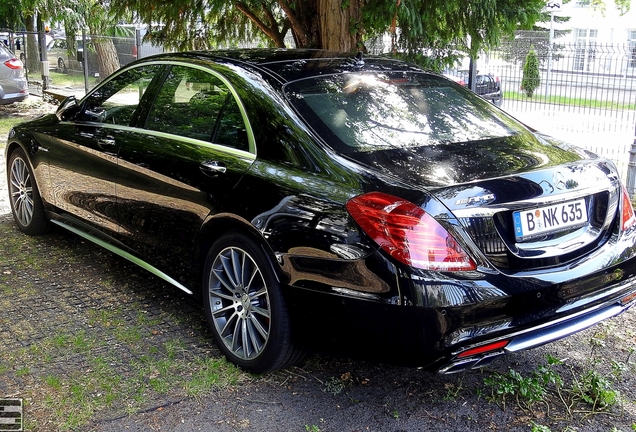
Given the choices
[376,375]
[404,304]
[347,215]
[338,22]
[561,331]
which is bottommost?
[376,375]

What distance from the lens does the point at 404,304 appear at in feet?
9.61

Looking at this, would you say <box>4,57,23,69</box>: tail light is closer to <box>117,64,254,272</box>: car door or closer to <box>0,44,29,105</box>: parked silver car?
<box>0,44,29,105</box>: parked silver car

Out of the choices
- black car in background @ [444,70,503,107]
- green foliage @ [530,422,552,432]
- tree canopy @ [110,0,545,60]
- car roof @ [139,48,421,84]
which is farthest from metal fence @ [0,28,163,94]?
green foliage @ [530,422,552,432]

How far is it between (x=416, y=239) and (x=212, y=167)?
135 centimetres

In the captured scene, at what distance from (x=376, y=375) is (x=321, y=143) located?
1266mm

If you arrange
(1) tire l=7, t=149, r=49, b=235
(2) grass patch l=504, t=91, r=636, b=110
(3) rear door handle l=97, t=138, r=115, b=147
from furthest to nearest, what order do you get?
1. (2) grass patch l=504, t=91, r=636, b=110
2. (1) tire l=7, t=149, r=49, b=235
3. (3) rear door handle l=97, t=138, r=115, b=147

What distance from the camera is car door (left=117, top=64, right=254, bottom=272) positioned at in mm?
3822

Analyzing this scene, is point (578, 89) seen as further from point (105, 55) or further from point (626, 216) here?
point (105, 55)

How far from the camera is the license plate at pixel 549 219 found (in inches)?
121

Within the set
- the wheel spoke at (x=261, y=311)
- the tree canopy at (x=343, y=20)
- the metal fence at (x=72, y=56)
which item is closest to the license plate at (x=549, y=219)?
the wheel spoke at (x=261, y=311)

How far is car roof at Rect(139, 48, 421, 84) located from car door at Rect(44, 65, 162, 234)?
479 mm

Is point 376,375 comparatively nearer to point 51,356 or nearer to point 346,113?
point 346,113

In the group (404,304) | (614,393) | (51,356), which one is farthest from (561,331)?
(51,356)

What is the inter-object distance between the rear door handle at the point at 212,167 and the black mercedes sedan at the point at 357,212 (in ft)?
0.04
